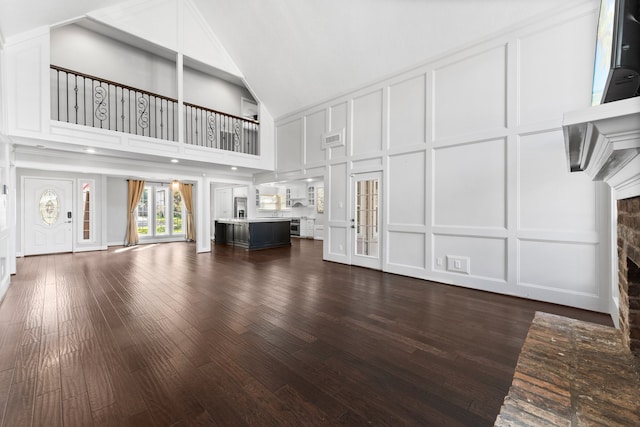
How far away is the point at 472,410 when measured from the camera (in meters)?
1.53

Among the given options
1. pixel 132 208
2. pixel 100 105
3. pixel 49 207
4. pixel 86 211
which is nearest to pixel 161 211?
pixel 132 208

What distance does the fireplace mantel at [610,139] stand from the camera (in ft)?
3.09

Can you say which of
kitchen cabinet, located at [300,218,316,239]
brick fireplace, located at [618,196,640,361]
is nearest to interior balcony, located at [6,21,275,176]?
kitchen cabinet, located at [300,218,316,239]

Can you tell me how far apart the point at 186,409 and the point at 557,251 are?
4.21 m

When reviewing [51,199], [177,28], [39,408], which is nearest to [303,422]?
[39,408]

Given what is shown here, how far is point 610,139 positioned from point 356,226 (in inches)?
182

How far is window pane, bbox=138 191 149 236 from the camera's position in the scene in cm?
924

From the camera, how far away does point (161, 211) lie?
9.67 meters

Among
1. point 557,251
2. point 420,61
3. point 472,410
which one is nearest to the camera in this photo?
point 472,410

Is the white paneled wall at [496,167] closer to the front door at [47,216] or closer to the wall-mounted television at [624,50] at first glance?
the wall-mounted television at [624,50]

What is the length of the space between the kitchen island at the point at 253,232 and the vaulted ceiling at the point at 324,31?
3.41 m

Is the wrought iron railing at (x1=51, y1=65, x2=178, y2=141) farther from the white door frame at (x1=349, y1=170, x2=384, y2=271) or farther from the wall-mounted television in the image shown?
the wall-mounted television

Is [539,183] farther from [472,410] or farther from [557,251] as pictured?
[472,410]

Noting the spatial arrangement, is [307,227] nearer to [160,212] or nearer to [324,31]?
[160,212]
